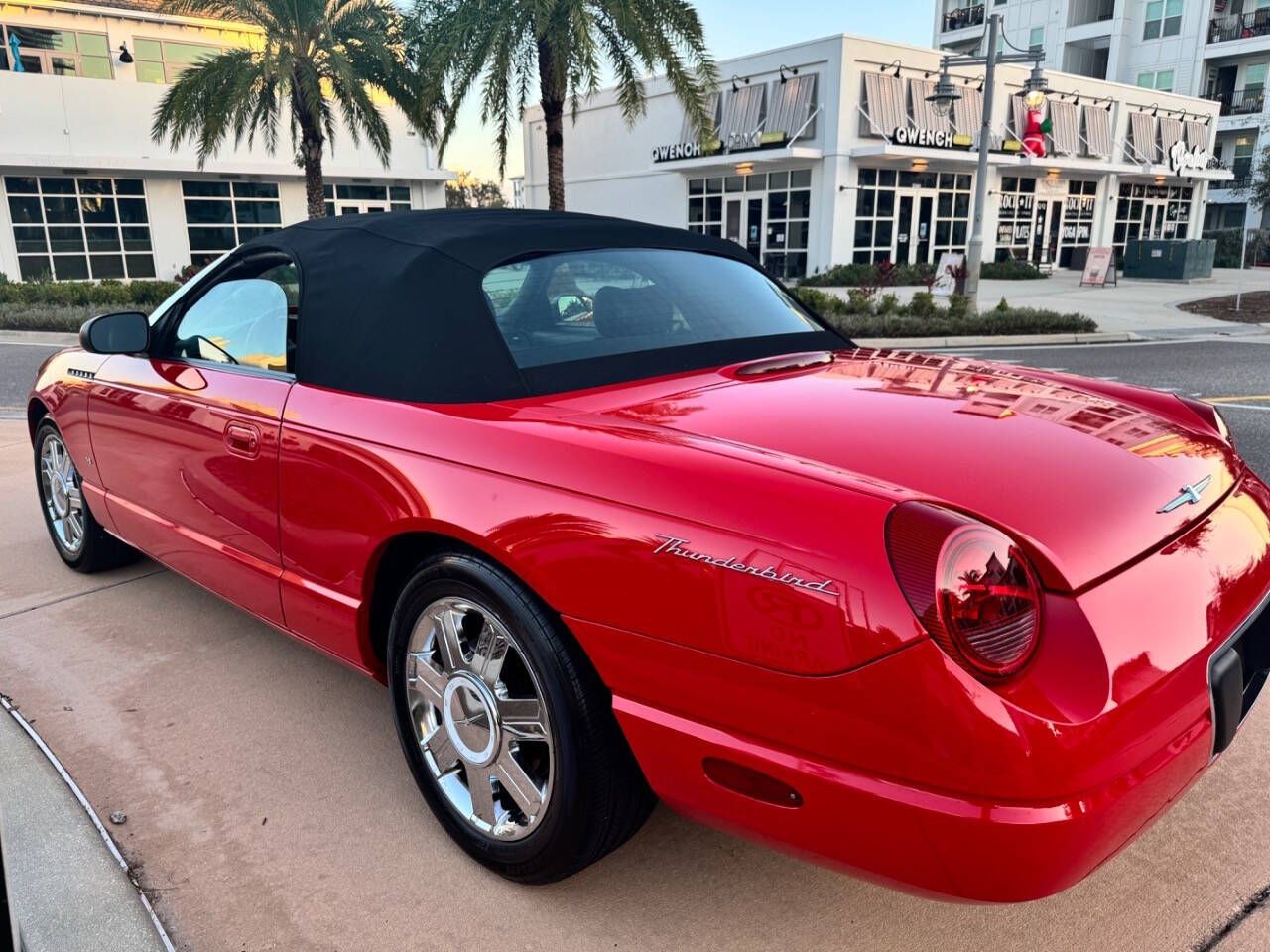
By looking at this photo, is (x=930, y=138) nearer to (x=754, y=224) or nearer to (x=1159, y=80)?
(x=754, y=224)

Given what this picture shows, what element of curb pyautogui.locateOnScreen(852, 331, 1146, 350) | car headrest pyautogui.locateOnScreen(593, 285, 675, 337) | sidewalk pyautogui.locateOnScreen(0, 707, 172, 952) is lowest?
curb pyautogui.locateOnScreen(852, 331, 1146, 350)

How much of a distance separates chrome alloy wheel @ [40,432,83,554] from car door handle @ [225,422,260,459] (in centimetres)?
174

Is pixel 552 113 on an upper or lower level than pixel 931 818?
upper

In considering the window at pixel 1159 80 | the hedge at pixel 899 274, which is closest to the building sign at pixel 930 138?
the hedge at pixel 899 274

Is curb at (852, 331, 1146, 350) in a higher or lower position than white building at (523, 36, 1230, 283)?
lower

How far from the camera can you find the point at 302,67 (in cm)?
1892

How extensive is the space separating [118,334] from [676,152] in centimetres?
3233

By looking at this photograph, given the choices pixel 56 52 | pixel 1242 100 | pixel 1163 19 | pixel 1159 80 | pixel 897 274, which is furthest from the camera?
pixel 1159 80

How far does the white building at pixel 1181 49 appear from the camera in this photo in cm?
4753

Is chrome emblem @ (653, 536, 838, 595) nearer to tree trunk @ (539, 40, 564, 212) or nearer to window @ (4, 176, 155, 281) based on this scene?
tree trunk @ (539, 40, 564, 212)

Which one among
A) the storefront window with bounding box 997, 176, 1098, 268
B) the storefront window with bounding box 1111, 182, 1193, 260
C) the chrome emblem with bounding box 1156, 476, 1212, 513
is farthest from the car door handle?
the storefront window with bounding box 1111, 182, 1193, 260

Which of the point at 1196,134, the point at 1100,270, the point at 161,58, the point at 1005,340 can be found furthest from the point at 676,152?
the point at 1196,134

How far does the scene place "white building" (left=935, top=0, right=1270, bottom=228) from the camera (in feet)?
156

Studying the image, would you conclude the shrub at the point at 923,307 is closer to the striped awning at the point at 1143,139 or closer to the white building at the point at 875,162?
the white building at the point at 875,162
